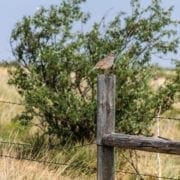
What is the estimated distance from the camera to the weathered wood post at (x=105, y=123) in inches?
245

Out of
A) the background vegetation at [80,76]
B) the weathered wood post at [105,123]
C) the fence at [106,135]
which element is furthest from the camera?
the background vegetation at [80,76]

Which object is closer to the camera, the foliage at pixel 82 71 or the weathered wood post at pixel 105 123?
the weathered wood post at pixel 105 123

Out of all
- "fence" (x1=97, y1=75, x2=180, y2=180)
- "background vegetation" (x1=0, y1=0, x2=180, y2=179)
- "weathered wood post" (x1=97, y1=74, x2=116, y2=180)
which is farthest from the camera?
"background vegetation" (x1=0, y1=0, x2=180, y2=179)

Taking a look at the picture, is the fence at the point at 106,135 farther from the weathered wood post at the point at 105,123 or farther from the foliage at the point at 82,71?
the foliage at the point at 82,71

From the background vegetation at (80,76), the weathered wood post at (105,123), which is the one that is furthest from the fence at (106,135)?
the background vegetation at (80,76)

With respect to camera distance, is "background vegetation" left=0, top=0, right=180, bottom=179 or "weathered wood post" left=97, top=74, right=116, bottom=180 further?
"background vegetation" left=0, top=0, right=180, bottom=179

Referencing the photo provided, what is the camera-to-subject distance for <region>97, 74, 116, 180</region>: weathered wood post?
6230 millimetres

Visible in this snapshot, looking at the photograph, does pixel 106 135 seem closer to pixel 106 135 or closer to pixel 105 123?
pixel 106 135

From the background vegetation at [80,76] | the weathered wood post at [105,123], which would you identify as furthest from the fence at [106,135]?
the background vegetation at [80,76]

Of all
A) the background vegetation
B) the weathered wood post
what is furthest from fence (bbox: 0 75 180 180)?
the background vegetation

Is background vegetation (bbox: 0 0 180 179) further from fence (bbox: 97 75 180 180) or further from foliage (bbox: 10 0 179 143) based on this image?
fence (bbox: 97 75 180 180)

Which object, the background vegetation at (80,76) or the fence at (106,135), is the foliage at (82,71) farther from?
the fence at (106,135)

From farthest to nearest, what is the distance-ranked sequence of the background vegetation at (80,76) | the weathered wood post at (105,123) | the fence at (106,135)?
the background vegetation at (80,76)
the weathered wood post at (105,123)
the fence at (106,135)

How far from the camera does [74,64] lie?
9.68 m
